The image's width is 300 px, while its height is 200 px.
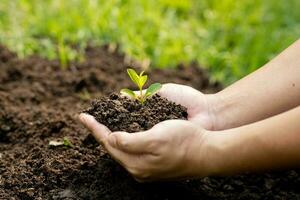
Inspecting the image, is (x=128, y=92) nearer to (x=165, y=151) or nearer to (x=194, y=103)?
(x=194, y=103)

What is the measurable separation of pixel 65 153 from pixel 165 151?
65cm

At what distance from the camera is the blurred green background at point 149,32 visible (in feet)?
13.6

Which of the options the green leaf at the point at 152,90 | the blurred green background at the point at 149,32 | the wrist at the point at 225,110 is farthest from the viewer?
the blurred green background at the point at 149,32

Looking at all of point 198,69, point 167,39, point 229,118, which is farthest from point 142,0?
point 229,118

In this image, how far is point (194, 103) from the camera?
2588 mm

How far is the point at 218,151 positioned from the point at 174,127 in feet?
0.53

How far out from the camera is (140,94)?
2.45 metres

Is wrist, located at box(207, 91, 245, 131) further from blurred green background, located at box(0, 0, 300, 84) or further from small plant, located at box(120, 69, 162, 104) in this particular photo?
blurred green background, located at box(0, 0, 300, 84)

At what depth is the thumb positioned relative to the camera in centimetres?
202

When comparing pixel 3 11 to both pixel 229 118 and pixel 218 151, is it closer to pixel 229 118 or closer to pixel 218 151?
pixel 229 118

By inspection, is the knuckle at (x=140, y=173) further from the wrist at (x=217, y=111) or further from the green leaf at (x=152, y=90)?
the wrist at (x=217, y=111)

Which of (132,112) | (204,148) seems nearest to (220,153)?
(204,148)

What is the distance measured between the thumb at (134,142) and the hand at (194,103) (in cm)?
51

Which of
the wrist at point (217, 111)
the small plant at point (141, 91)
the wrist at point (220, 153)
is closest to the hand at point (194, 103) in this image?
the wrist at point (217, 111)
